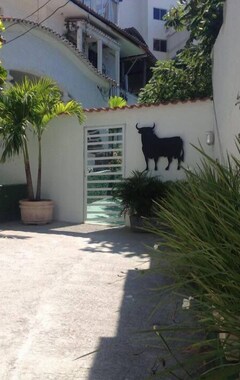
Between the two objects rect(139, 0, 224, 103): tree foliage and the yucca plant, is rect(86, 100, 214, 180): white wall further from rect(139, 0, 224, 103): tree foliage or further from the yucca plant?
the yucca plant

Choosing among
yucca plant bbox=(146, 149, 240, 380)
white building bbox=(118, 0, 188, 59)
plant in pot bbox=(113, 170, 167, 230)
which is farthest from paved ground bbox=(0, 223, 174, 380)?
white building bbox=(118, 0, 188, 59)

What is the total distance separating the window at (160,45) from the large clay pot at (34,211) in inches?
1023

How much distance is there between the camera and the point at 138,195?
9.66 metres

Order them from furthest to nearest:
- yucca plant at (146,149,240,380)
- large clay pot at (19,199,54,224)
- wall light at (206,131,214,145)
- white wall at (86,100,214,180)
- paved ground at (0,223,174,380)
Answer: large clay pot at (19,199,54,224) → white wall at (86,100,214,180) → wall light at (206,131,214,145) → paved ground at (0,223,174,380) → yucca plant at (146,149,240,380)

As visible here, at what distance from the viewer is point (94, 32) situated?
1909cm

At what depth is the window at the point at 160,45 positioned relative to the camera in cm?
3434

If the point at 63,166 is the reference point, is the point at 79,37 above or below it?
above

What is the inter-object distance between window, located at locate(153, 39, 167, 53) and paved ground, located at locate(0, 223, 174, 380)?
28334 millimetres

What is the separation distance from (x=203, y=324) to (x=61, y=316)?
2198mm

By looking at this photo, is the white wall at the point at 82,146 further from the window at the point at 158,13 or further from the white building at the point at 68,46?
the window at the point at 158,13

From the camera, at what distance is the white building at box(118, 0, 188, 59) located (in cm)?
3403

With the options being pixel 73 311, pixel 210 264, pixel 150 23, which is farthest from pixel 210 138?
pixel 150 23

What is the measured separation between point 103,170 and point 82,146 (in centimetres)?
81

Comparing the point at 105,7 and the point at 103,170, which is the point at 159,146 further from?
the point at 105,7
